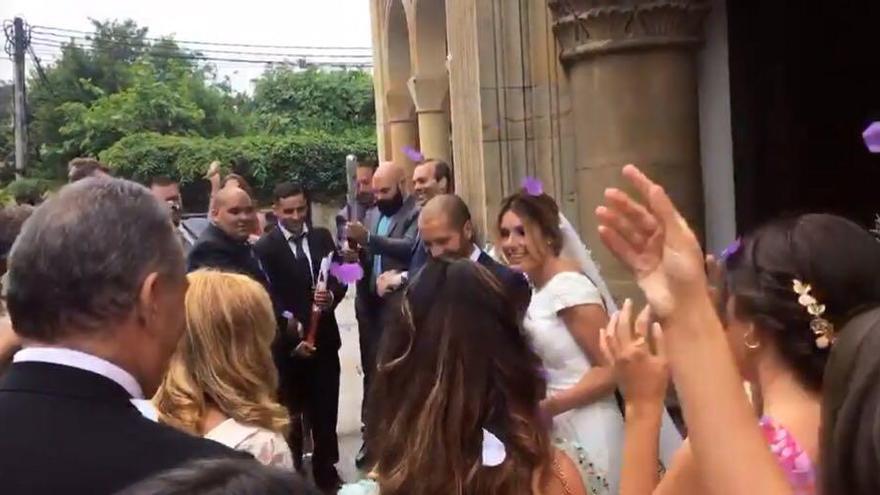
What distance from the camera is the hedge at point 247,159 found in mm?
37156

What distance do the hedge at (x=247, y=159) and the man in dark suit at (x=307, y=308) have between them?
3040 centimetres

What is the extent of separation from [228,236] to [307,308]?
91 centimetres

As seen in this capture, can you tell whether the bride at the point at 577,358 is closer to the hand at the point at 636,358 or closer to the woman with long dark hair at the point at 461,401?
the hand at the point at 636,358

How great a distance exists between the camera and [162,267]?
73.0 inches

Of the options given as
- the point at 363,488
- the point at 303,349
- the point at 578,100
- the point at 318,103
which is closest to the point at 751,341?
the point at 363,488

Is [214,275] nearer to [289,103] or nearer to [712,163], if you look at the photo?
[712,163]

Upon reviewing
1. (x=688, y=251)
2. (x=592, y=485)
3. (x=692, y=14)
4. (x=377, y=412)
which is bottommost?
(x=592, y=485)

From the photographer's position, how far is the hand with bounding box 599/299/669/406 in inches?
96.1

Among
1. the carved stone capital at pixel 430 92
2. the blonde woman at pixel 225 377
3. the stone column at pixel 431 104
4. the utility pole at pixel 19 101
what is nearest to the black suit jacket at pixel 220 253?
the blonde woman at pixel 225 377

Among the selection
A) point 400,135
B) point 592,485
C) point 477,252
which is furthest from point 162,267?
point 400,135

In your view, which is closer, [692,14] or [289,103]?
[692,14]

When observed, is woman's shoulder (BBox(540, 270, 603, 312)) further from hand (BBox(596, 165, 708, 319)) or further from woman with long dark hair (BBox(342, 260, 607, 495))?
hand (BBox(596, 165, 708, 319))

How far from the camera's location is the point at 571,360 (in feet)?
12.7

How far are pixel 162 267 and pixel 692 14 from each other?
14.2ft
